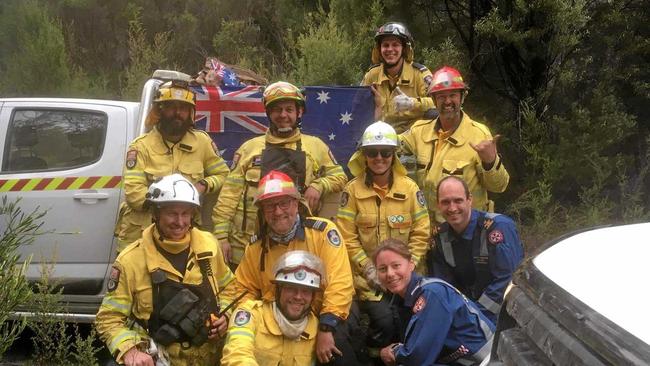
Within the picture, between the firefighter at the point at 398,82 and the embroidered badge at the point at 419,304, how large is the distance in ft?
8.04

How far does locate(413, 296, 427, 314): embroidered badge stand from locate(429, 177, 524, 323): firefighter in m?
0.63

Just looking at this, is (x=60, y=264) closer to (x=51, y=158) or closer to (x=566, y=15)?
(x=51, y=158)

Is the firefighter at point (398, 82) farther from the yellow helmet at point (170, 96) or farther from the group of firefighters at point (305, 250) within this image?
the yellow helmet at point (170, 96)

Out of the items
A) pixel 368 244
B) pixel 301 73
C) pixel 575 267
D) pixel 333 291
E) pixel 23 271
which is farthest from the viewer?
pixel 301 73

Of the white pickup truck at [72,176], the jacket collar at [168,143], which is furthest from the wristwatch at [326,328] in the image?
the white pickup truck at [72,176]

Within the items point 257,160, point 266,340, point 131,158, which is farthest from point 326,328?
point 131,158

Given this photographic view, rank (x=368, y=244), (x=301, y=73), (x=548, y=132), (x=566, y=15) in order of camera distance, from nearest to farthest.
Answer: (x=368, y=244) < (x=566, y=15) < (x=548, y=132) < (x=301, y=73)

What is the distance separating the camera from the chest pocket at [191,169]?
17.1ft

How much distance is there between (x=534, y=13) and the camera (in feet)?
27.1

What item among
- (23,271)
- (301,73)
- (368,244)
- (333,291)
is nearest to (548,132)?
(301,73)

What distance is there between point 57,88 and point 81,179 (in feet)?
21.6

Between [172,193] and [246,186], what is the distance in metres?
1.03

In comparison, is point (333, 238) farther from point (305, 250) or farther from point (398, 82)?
point (398, 82)

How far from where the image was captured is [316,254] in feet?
14.7
